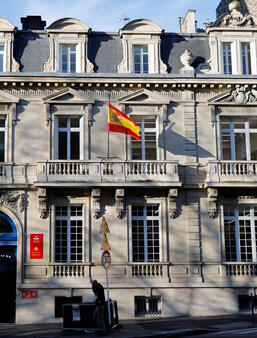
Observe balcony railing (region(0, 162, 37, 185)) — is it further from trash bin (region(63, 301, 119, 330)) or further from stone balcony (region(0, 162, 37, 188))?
trash bin (region(63, 301, 119, 330))

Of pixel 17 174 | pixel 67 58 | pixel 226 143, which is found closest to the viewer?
pixel 17 174

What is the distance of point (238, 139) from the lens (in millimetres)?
26719

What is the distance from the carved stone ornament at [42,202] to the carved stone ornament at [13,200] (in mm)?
775

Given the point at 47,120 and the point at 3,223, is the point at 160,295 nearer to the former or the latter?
the point at 3,223

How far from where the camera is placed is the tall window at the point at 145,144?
2625cm

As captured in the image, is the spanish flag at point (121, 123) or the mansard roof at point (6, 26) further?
the mansard roof at point (6, 26)

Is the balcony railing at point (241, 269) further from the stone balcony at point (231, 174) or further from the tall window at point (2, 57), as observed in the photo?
the tall window at point (2, 57)

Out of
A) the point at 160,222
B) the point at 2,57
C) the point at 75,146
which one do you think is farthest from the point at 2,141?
the point at 160,222

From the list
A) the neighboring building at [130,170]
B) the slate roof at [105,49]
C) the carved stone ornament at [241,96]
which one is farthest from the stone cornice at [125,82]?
the slate roof at [105,49]

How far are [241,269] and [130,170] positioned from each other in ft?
21.2

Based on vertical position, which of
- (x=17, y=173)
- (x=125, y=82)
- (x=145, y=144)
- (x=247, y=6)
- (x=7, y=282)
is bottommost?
(x=7, y=282)

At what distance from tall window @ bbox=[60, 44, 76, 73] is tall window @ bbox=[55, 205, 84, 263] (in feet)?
21.2

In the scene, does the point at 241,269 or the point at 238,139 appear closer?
the point at 241,269

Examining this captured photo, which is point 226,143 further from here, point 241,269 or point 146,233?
point 241,269
